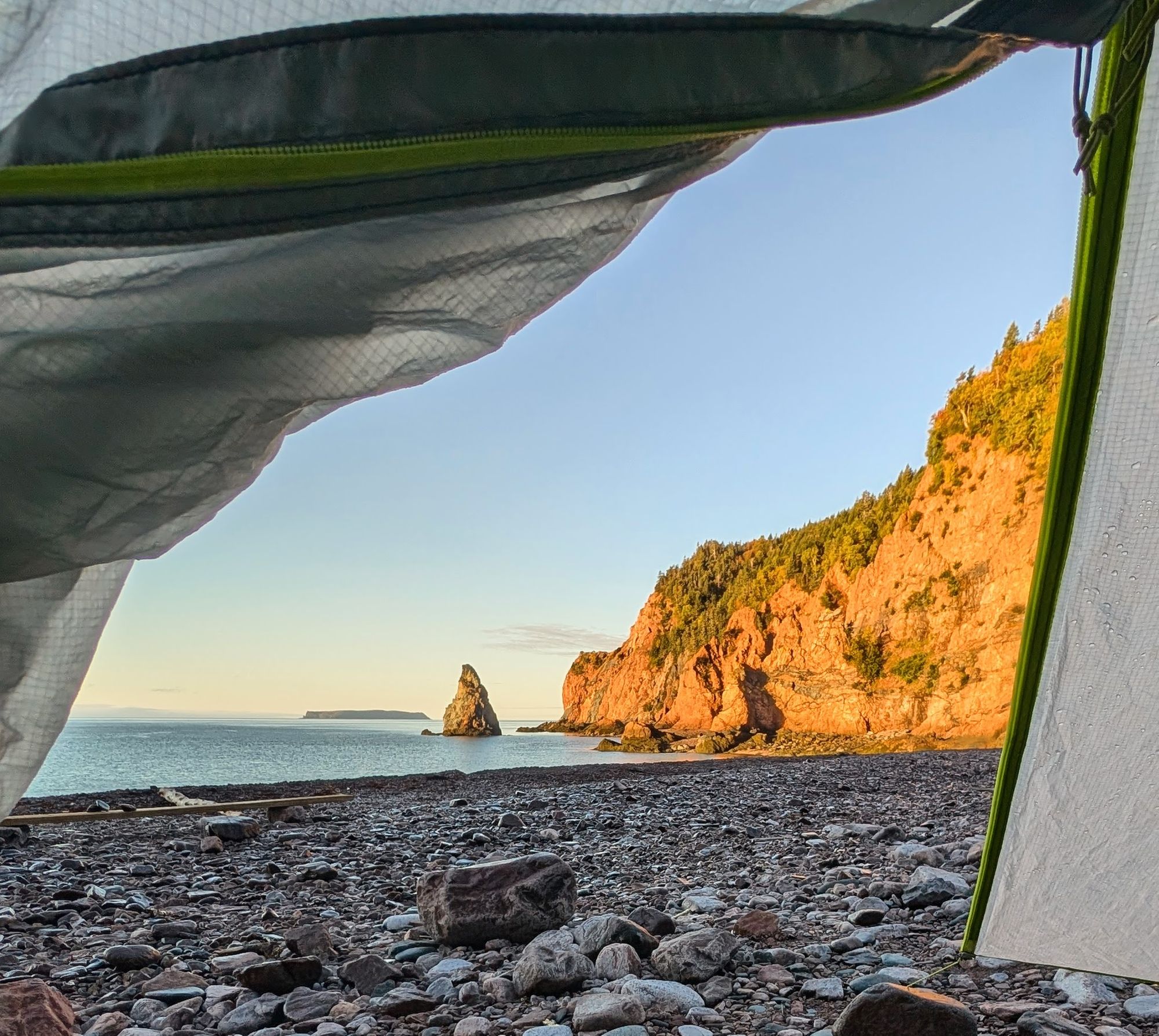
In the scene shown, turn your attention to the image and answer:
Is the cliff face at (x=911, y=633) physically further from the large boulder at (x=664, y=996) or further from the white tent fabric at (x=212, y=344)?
the white tent fabric at (x=212, y=344)

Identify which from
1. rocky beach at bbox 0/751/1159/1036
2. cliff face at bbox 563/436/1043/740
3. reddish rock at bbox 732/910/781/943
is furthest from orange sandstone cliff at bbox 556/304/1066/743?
reddish rock at bbox 732/910/781/943

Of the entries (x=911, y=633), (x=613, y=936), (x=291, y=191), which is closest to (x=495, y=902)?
(x=613, y=936)

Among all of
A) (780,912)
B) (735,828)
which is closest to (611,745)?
(735,828)

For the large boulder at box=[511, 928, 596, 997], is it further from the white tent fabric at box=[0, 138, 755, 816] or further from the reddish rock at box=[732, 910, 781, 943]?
the white tent fabric at box=[0, 138, 755, 816]

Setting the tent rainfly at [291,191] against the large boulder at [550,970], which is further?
the large boulder at [550,970]

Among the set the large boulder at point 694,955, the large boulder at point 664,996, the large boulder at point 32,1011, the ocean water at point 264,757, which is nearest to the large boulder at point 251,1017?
the large boulder at point 32,1011

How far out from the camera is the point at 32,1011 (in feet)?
7.23

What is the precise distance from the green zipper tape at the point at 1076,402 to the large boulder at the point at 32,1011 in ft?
8.69

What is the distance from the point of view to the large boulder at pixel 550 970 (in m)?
2.48

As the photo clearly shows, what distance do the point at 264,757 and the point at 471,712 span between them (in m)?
27.1

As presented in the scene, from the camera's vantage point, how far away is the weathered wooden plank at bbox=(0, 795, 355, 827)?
244 inches

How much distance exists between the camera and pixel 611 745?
40625 millimetres

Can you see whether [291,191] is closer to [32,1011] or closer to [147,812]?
[32,1011]

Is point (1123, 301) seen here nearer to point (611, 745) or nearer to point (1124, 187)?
point (1124, 187)
